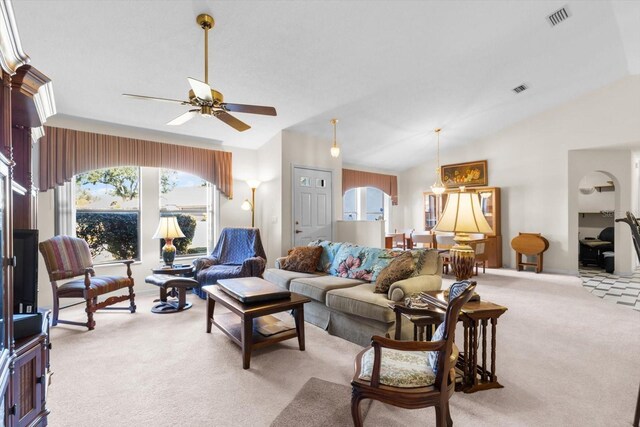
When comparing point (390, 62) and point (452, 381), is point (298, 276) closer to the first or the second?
point (452, 381)

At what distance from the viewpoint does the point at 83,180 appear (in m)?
4.27

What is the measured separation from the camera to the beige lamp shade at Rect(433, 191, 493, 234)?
7.39ft

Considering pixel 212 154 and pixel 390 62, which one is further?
pixel 212 154

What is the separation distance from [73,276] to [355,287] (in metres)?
3.14

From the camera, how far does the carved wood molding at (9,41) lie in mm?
1021

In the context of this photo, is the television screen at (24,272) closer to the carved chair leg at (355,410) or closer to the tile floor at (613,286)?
the carved chair leg at (355,410)

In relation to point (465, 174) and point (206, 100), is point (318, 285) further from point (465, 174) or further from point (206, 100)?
point (465, 174)

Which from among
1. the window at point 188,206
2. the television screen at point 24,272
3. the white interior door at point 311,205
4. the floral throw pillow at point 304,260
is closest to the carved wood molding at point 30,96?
the television screen at point 24,272

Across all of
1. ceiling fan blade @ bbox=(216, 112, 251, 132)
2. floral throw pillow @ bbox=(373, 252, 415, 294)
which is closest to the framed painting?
floral throw pillow @ bbox=(373, 252, 415, 294)

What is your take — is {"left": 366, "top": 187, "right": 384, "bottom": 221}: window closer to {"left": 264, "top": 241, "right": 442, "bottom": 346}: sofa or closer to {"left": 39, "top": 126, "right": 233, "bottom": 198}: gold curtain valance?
{"left": 39, "top": 126, "right": 233, "bottom": 198}: gold curtain valance

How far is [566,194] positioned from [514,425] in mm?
5645

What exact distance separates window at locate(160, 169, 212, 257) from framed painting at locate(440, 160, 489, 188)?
5.50 meters

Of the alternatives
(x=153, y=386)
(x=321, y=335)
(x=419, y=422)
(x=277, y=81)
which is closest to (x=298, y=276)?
(x=321, y=335)

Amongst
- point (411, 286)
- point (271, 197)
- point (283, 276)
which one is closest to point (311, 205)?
point (271, 197)
